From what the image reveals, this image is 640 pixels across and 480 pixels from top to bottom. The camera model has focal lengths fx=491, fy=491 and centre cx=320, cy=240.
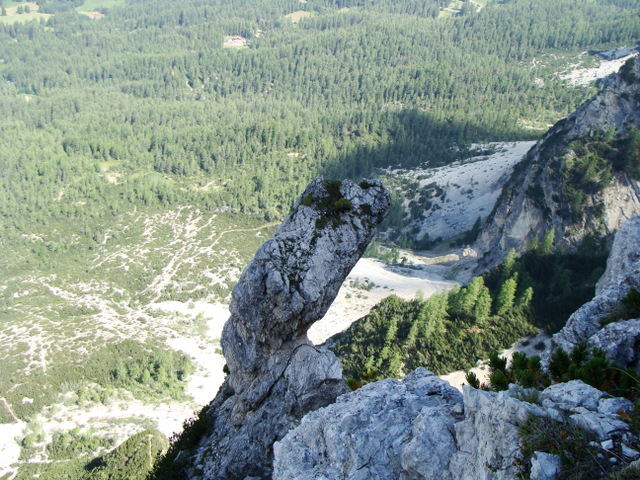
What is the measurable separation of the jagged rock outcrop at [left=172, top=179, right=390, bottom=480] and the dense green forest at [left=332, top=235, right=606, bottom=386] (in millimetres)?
30089

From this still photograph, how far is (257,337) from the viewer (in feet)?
71.9

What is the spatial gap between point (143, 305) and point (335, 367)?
80.0 m

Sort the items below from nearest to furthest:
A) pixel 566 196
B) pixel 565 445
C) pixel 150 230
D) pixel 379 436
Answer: pixel 565 445
pixel 379 436
pixel 566 196
pixel 150 230

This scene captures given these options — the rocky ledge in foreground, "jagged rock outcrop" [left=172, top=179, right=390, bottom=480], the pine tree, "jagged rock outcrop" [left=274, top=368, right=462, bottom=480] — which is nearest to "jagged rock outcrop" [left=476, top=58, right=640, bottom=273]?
the pine tree

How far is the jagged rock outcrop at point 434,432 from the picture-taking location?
10.4 meters

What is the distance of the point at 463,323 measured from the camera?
186 feet

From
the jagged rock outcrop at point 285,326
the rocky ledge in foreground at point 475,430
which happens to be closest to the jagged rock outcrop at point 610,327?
the rocky ledge in foreground at point 475,430

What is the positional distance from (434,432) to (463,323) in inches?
1820

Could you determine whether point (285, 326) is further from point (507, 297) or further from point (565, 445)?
point (507, 297)

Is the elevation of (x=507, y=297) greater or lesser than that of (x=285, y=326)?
lesser

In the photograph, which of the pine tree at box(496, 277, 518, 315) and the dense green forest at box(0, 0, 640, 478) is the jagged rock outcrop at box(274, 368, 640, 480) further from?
the pine tree at box(496, 277, 518, 315)

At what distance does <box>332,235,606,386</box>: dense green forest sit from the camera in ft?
176

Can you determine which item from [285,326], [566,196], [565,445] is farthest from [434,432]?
[566,196]

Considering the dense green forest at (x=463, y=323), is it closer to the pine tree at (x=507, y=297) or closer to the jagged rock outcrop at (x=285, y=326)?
the pine tree at (x=507, y=297)
